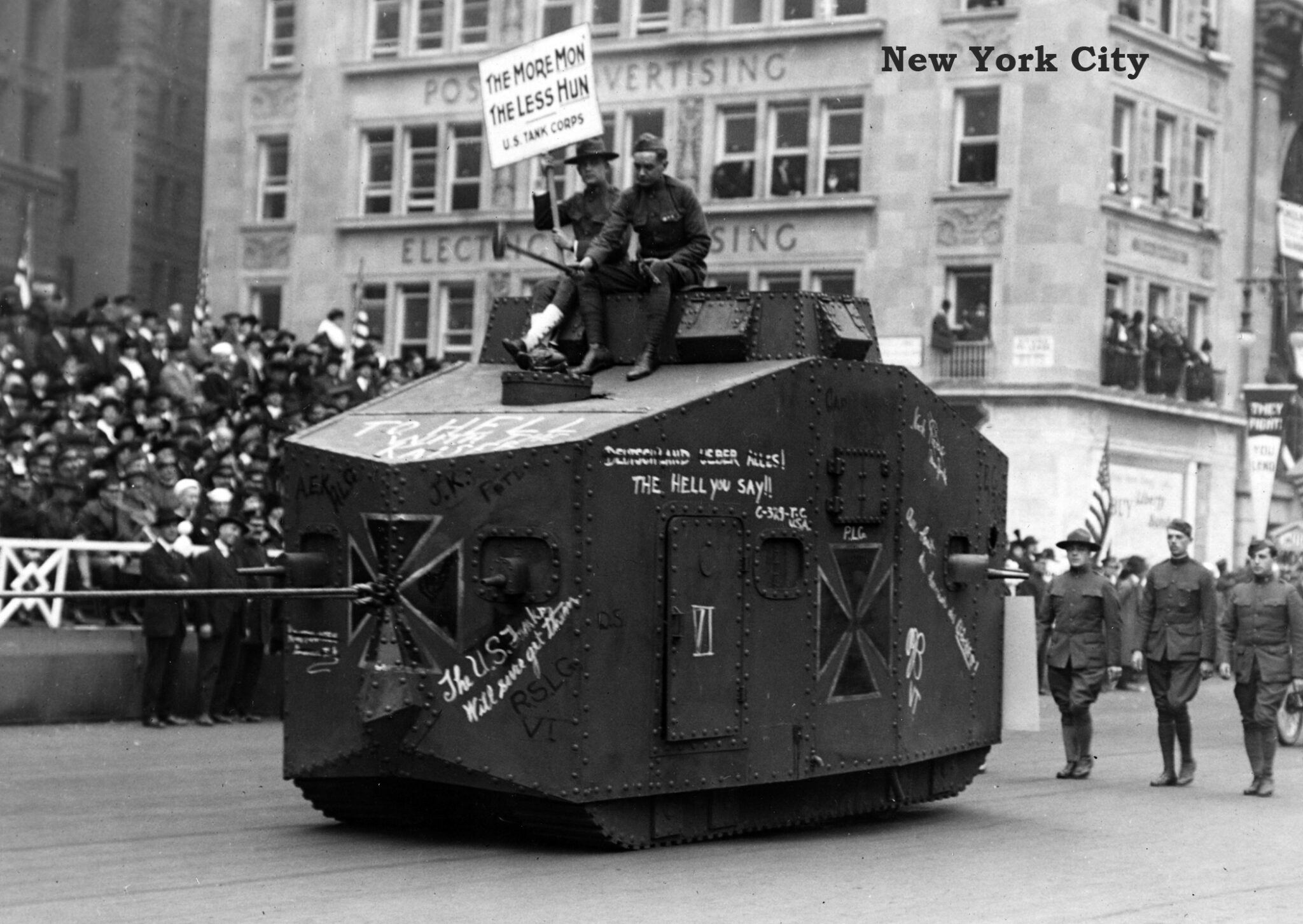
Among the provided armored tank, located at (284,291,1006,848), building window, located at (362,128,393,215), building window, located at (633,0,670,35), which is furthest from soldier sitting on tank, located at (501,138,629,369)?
building window, located at (362,128,393,215)

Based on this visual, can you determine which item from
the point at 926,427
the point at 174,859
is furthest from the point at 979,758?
the point at 174,859

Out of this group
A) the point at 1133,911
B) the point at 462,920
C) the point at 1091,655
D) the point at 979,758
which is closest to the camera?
the point at 462,920

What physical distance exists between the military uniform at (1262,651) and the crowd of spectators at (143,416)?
7.73 metres

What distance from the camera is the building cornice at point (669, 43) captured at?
44656mm

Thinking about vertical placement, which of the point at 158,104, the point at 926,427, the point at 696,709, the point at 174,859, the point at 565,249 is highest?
the point at 158,104

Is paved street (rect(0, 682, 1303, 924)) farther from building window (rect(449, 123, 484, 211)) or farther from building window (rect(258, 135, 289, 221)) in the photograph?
building window (rect(258, 135, 289, 221))

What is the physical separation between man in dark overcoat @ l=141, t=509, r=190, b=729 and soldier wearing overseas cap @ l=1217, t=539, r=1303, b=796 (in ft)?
27.3

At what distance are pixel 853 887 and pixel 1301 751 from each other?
459 inches

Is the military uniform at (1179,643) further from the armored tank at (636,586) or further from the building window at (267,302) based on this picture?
the building window at (267,302)

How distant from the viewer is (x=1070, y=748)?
18484 millimetres

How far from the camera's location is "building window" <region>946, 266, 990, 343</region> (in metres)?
43.5

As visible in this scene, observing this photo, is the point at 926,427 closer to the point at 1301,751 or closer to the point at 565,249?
the point at 565,249

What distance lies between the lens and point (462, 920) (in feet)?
33.9

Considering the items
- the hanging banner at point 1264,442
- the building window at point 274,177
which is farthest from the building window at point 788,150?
the hanging banner at point 1264,442
